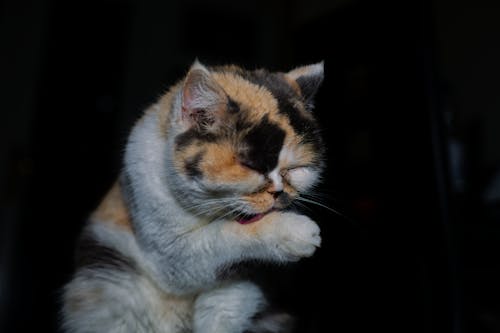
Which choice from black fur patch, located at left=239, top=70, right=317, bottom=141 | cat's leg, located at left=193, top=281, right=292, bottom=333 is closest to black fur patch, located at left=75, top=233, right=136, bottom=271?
cat's leg, located at left=193, top=281, right=292, bottom=333

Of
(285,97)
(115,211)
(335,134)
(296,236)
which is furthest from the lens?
(335,134)

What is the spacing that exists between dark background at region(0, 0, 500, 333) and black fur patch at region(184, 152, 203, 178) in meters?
0.30

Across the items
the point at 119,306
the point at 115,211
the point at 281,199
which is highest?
the point at 281,199

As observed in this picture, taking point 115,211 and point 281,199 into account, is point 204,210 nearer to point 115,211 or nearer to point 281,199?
point 281,199

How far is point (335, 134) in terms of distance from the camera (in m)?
1.46

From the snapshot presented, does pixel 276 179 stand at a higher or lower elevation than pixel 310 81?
lower

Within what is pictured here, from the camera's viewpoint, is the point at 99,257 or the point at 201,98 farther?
the point at 99,257

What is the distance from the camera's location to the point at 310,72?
3.02 ft

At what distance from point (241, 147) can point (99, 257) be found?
1.32 feet

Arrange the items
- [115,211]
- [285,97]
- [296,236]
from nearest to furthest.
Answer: [296,236], [285,97], [115,211]

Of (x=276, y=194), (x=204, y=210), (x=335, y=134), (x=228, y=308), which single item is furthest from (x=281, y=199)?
(x=335, y=134)

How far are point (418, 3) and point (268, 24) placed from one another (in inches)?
102

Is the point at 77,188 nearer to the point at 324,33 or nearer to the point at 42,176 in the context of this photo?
the point at 42,176

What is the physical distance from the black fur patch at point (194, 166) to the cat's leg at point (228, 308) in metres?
0.24
